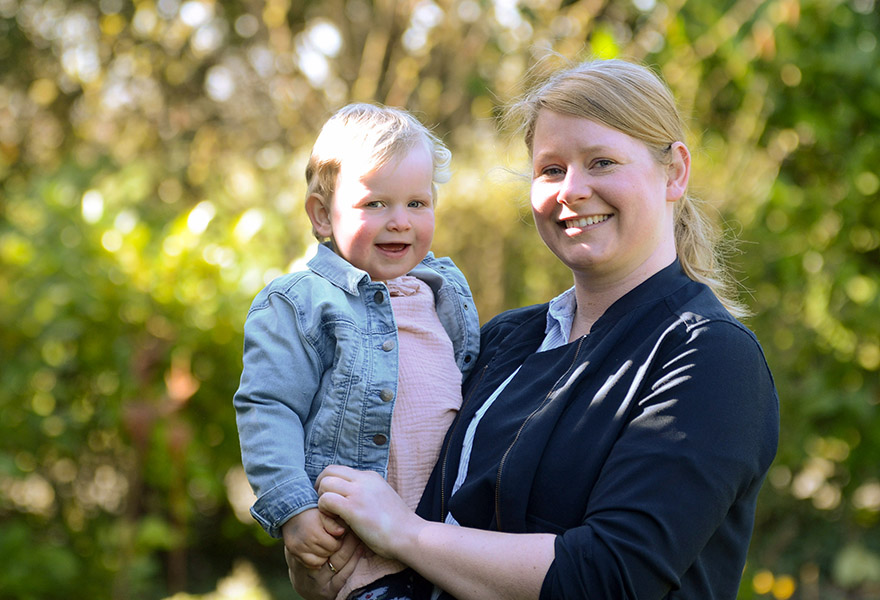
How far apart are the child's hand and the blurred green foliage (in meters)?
1.04

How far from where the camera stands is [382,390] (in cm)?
192

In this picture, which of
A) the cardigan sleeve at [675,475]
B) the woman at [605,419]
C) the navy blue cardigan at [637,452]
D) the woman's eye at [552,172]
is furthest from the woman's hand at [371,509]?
the woman's eye at [552,172]

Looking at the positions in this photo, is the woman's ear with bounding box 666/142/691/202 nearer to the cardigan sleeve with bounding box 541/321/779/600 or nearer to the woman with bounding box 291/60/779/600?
the woman with bounding box 291/60/779/600

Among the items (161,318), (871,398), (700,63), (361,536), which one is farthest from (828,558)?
(361,536)

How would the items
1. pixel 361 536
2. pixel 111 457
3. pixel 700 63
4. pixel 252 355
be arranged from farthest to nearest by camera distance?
pixel 700 63, pixel 111 457, pixel 252 355, pixel 361 536

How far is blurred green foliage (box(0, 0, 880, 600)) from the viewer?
156 inches

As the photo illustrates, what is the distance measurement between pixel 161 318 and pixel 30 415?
674 millimetres

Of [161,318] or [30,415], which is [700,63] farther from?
[30,415]

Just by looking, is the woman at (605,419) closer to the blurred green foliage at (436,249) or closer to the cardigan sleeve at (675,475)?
the cardigan sleeve at (675,475)

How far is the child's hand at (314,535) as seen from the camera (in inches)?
71.1

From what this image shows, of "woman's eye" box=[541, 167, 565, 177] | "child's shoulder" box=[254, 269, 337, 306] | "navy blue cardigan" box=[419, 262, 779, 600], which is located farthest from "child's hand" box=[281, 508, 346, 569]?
"woman's eye" box=[541, 167, 565, 177]

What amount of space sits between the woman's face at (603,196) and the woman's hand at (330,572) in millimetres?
722

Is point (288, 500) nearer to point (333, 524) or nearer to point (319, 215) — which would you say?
point (333, 524)

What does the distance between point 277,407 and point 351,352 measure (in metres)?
0.19
